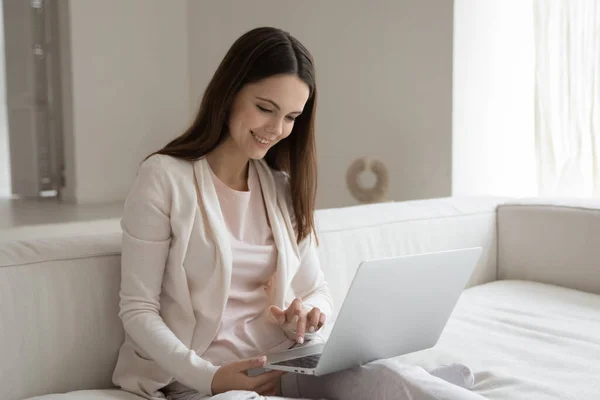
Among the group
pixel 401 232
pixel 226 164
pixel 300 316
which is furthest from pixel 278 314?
pixel 401 232

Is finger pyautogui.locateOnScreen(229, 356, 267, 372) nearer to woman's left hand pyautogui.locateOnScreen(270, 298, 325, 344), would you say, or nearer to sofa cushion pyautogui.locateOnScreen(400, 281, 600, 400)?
woman's left hand pyautogui.locateOnScreen(270, 298, 325, 344)

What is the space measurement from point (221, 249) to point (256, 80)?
325 mm

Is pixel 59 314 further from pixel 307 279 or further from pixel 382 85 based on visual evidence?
pixel 382 85

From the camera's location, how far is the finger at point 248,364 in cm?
121

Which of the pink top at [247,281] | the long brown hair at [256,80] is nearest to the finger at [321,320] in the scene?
the pink top at [247,281]

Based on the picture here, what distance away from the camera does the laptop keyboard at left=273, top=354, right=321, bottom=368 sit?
1.23 meters

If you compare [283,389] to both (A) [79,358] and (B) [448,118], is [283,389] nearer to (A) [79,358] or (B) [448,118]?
(A) [79,358]

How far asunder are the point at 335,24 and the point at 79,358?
8.38 ft

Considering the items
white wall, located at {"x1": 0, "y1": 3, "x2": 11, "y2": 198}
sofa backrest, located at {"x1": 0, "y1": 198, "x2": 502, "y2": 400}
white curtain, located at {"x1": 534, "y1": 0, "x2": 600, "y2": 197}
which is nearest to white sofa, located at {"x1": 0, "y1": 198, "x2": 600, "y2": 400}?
sofa backrest, located at {"x1": 0, "y1": 198, "x2": 502, "y2": 400}

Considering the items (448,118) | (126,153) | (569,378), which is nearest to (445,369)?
(569,378)

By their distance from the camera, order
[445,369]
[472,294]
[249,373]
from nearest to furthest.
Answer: [249,373] < [445,369] < [472,294]

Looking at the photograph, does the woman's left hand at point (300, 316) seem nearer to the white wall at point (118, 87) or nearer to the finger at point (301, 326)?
the finger at point (301, 326)

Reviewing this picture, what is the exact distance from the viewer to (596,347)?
1.64 metres

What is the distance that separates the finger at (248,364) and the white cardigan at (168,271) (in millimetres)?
66
